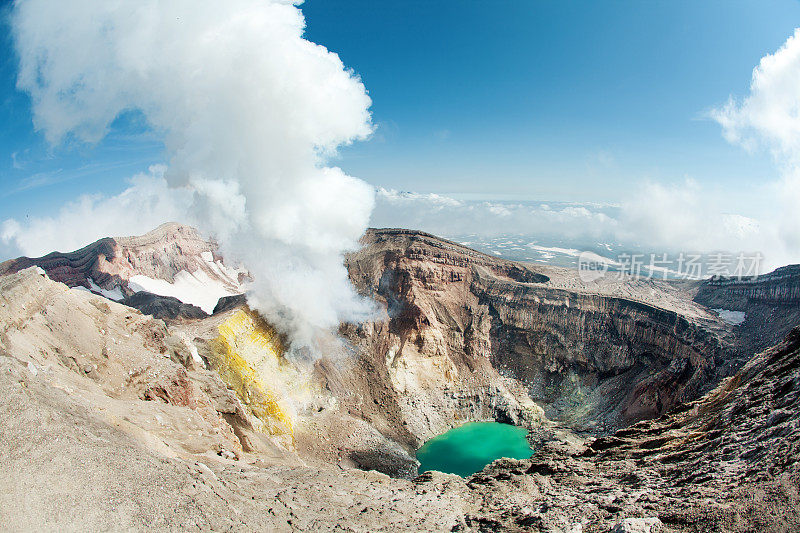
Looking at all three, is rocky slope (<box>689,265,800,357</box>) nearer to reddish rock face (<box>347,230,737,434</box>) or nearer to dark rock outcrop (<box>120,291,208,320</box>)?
reddish rock face (<box>347,230,737,434</box>)

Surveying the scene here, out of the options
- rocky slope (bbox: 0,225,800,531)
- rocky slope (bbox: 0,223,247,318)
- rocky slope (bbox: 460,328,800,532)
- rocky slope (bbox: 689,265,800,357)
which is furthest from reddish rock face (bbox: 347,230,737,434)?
rocky slope (bbox: 0,223,247,318)

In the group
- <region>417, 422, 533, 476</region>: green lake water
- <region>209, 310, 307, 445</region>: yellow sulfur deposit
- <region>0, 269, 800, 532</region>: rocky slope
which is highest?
<region>0, 269, 800, 532</region>: rocky slope

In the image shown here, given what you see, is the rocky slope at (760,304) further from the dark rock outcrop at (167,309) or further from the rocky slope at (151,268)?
Answer: the rocky slope at (151,268)

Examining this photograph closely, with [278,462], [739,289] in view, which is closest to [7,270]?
[278,462]

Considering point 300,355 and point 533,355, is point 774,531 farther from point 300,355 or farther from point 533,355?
point 533,355

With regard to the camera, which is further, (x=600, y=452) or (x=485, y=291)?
(x=485, y=291)

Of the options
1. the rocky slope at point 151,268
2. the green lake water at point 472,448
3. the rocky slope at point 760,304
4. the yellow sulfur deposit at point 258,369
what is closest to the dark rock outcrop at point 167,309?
the rocky slope at point 151,268
